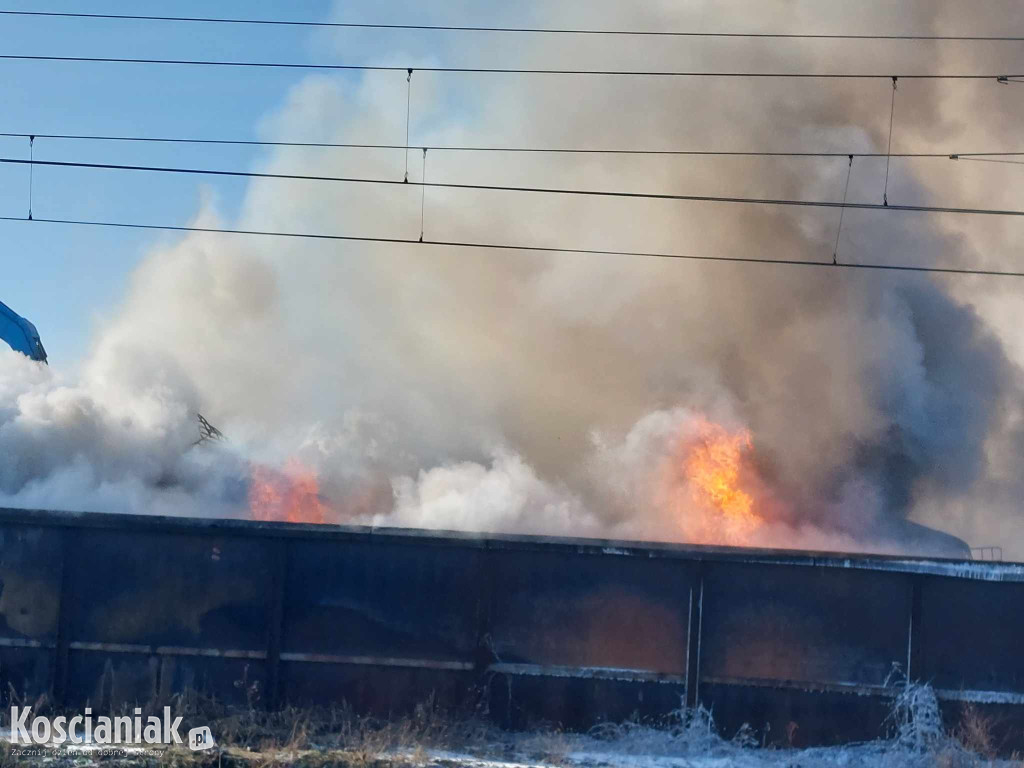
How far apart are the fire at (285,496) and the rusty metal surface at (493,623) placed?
14113mm

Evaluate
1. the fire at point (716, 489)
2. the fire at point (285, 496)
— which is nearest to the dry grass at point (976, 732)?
the fire at point (716, 489)

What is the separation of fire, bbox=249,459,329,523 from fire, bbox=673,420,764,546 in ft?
32.9

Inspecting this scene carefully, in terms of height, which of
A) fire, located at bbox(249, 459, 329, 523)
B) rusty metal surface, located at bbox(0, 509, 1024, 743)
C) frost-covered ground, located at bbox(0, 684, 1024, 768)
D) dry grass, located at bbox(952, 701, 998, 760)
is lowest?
frost-covered ground, located at bbox(0, 684, 1024, 768)

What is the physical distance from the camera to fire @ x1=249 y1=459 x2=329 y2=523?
24266 millimetres

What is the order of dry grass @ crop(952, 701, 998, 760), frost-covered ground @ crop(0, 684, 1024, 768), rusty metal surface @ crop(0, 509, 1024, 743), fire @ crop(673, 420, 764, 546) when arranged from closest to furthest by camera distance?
1. frost-covered ground @ crop(0, 684, 1024, 768)
2. dry grass @ crop(952, 701, 998, 760)
3. rusty metal surface @ crop(0, 509, 1024, 743)
4. fire @ crop(673, 420, 764, 546)

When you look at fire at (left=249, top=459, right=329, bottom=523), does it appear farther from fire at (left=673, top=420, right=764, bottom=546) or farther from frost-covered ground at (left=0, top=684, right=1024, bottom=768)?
frost-covered ground at (left=0, top=684, right=1024, bottom=768)

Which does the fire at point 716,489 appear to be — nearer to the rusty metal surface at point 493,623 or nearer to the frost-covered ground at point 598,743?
the rusty metal surface at point 493,623

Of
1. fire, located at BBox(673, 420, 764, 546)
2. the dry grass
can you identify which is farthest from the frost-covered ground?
fire, located at BBox(673, 420, 764, 546)

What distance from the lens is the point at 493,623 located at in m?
9.50

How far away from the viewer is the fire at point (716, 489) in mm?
26266

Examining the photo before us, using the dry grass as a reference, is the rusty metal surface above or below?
above

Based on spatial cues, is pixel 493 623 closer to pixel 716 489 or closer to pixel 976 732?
pixel 976 732

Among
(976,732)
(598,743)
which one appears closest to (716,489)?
(976,732)

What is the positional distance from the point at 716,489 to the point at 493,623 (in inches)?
726
